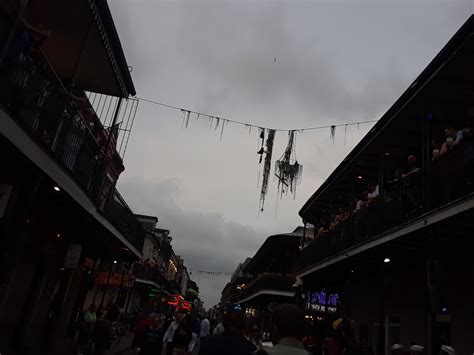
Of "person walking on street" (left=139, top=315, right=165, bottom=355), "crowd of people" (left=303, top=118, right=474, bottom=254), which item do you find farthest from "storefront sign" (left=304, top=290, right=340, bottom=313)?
"person walking on street" (left=139, top=315, right=165, bottom=355)

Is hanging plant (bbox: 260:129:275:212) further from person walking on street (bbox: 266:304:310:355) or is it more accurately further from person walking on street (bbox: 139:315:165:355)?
person walking on street (bbox: 266:304:310:355)

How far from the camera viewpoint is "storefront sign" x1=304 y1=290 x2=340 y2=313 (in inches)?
712

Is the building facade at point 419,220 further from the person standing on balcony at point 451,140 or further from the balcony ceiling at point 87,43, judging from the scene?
the balcony ceiling at point 87,43

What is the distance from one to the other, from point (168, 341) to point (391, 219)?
19.6 feet

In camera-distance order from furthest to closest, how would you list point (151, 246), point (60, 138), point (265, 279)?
point (151, 246)
point (265, 279)
point (60, 138)

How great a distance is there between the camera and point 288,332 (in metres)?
2.86

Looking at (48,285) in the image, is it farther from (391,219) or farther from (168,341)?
(391,219)

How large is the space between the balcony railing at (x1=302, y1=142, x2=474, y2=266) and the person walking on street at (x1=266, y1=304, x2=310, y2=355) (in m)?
5.84

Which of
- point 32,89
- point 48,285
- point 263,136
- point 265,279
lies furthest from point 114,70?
point 265,279

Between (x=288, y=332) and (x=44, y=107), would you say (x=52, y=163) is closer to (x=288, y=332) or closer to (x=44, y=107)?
(x=44, y=107)

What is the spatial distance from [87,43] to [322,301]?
1519cm

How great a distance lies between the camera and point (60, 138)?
→ 308 inches

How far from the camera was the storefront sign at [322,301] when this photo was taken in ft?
59.4

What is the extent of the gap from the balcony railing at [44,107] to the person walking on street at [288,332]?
4.55m
